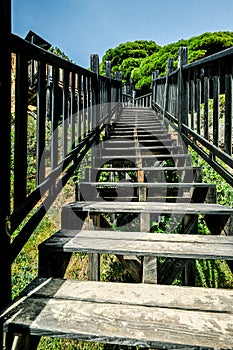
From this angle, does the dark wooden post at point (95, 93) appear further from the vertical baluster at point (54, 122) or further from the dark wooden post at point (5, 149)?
the dark wooden post at point (5, 149)

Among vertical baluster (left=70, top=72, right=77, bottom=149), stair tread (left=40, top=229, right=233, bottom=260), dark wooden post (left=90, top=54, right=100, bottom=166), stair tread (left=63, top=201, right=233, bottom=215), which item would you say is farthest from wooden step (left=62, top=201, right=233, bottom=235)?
dark wooden post (left=90, top=54, right=100, bottom=166)

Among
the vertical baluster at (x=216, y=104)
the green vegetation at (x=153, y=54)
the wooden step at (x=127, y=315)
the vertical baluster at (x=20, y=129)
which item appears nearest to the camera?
the wooden step at (x=127, y=315)

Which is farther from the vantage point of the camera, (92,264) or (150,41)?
(150,41)

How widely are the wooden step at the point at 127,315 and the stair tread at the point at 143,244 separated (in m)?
0.17

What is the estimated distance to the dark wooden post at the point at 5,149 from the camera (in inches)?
40.5

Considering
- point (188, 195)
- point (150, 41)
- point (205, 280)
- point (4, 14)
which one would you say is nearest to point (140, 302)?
A: point (4, 14)

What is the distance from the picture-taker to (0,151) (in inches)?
40.4

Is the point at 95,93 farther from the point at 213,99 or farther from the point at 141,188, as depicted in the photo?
the point at 213,99

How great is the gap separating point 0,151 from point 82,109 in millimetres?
1662

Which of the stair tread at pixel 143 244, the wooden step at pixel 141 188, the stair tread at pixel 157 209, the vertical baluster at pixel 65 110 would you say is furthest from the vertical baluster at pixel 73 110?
the stair tread at pixel 143 244

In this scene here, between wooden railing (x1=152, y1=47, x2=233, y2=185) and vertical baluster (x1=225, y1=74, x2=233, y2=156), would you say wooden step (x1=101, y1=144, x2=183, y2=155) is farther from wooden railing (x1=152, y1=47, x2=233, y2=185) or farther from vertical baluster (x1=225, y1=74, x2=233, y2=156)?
vertical baluster (x1=225, y1=74, x2=233, y2=156)

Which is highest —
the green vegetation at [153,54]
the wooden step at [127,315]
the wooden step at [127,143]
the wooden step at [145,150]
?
the green vegetation at [153,54]

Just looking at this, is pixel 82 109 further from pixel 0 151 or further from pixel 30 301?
pixel 30 301

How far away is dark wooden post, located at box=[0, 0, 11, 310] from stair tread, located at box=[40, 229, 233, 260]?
1.10 ft
